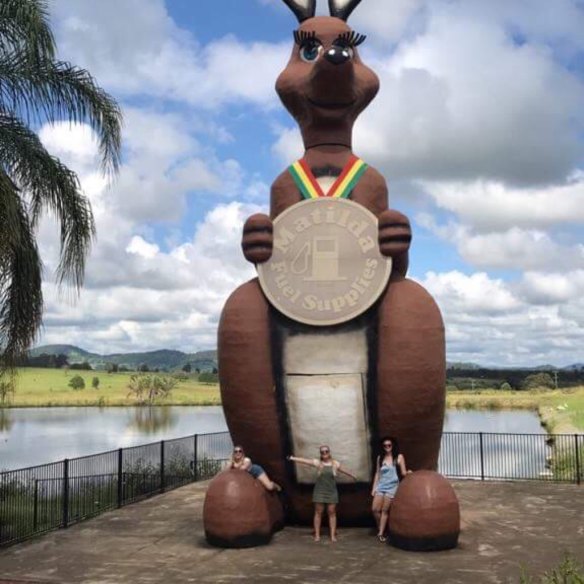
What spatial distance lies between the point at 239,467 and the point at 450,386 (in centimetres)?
9505

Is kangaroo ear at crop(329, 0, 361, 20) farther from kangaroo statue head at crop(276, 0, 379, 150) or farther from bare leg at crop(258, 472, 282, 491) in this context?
bare leg at crop(258, 472, 282, 491)

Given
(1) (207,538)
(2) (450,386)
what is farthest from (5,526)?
(2) (450,386)

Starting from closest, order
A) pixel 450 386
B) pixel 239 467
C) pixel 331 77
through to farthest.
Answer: pixel 239 467, pixel 331 77, pixel 450 386

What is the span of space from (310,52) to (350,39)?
614 millimetres

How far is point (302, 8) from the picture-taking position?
1044 cm

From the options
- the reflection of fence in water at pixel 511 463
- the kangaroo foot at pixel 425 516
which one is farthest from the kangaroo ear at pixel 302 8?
the reflection of fence in water at pixel 511 463

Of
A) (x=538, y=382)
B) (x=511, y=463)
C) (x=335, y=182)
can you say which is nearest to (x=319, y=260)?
(x=335, y=182)

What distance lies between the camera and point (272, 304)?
899 centimetres

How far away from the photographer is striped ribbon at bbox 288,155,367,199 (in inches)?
370

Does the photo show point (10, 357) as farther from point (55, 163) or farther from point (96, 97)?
point (96, 97)

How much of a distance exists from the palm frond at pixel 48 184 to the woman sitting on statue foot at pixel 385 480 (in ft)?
14.7

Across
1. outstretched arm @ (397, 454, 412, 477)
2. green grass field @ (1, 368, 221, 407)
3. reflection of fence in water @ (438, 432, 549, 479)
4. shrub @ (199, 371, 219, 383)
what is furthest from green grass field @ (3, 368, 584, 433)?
outstretched arm @ (397, 454, 412, 477)

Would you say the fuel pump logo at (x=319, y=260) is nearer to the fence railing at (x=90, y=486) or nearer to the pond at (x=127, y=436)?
the fence railing at (x=90, y=486)

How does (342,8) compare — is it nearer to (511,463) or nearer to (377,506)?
(377,506)
